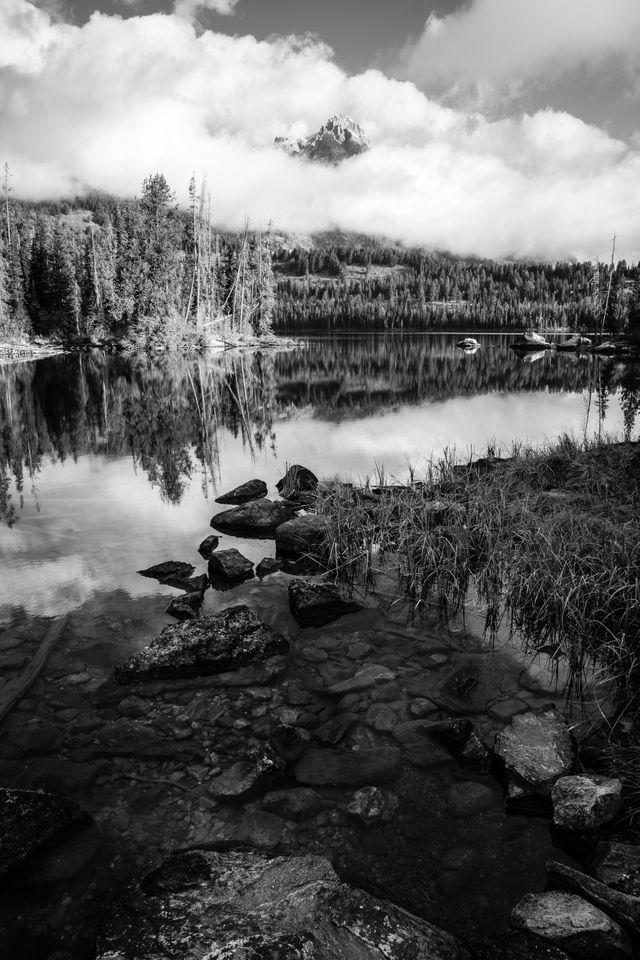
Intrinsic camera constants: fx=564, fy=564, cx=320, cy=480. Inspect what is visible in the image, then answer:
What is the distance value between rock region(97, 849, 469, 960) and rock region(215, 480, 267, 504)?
1074 cm

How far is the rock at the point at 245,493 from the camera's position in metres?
14.9

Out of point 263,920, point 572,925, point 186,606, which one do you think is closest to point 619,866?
point 572,925

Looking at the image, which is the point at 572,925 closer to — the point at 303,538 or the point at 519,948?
the point at 519,948

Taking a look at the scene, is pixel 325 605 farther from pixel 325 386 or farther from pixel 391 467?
pixel 325 386

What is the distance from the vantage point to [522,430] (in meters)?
26.3

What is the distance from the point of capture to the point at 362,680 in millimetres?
7109

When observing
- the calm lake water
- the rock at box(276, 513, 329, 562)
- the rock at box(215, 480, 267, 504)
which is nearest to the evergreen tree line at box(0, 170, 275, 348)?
the calm lake water

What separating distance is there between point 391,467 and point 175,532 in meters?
8.11

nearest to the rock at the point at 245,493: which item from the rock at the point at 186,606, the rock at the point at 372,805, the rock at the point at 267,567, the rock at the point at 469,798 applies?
the rock at the point at 267,567

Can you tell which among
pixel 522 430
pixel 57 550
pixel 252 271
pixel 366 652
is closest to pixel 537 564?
pixel 366 652

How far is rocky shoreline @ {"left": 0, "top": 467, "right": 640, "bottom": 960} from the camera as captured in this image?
3.76 m

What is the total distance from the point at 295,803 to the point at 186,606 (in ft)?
13.6

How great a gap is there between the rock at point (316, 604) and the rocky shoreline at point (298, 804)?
510mm

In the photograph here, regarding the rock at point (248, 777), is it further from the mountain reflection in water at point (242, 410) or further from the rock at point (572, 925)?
the mountain reflection in water at point (242, 410)
